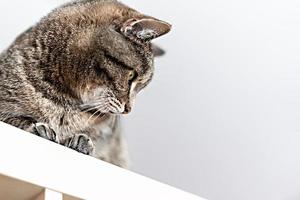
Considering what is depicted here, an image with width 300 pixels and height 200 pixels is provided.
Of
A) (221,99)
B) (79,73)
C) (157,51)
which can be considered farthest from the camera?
(221,99)

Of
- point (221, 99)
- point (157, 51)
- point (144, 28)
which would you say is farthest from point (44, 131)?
point (221, 99)

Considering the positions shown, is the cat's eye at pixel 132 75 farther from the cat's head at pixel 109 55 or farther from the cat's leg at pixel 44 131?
the cat's leg at pixel 44 131

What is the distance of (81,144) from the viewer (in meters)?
1.06

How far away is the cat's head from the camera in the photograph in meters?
1.14

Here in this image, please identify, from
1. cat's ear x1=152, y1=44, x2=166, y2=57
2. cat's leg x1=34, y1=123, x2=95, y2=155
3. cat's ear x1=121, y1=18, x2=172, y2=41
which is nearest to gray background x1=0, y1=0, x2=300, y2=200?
cat's ear x1=152, y1=44, x2=166, y2=57

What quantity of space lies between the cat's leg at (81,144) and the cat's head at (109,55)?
3.6 inches

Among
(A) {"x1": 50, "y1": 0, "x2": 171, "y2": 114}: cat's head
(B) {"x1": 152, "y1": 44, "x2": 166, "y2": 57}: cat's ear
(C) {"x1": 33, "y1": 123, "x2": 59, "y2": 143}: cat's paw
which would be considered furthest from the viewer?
(B) {"x1": 152, "y1": 44, "x2": 166, "y2": 57}: cat's ear

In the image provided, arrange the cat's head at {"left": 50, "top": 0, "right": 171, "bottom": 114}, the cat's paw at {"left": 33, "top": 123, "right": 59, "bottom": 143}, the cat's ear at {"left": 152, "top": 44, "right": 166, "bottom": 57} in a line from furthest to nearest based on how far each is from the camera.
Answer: the cat's ear at {"left": 152, "top": 44, "right": 166, "bottom": 57}
the cat's head at {"left": 50, "top": 0, "right": 171, "bottom": 114}
the cat's paw at {"left": 33, "top": 123, "right": 59, "bottom": 143}

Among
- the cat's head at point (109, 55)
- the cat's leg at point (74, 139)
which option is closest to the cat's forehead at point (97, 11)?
the cat's head at point (109, 55)

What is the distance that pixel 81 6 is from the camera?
1.26 metres

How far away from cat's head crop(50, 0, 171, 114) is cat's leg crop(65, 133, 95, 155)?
0.30 ft

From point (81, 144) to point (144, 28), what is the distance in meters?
0.29

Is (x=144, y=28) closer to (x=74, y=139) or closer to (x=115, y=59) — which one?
(x=115, y=59)

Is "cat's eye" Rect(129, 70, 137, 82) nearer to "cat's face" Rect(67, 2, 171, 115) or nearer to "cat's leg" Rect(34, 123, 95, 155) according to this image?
"cat's face" Rect(67, 2, 171, 115)
